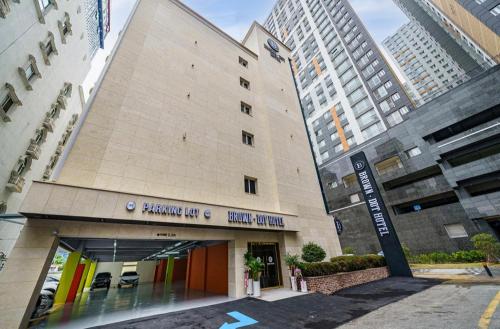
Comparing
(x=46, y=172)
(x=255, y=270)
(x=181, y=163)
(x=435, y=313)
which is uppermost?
(x=46, y=172)

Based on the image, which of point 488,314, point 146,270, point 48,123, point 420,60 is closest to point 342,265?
point 488,314

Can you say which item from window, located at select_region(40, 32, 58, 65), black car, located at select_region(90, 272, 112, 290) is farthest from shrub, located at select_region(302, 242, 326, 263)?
window, located at select_region(40, 32, 58, 65)

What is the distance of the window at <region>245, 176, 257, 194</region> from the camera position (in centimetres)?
1532

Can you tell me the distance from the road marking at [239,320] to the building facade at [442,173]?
30.1 m

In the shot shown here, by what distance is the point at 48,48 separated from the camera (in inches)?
787

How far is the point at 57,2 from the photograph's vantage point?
1989cm

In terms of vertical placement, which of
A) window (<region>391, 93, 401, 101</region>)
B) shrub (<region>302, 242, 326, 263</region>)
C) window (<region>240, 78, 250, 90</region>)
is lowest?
shrub (<region>302, 242, 326, 263</region>)

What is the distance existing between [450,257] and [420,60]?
10176 cm

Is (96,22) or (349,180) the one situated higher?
(96,22)

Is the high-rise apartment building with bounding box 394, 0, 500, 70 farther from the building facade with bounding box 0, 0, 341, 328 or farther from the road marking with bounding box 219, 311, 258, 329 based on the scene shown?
the road marking with bounding box 219, 311, 258, 329

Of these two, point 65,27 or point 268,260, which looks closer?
point 268,260

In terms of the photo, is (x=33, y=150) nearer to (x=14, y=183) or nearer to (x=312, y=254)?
(x=14, y=183)

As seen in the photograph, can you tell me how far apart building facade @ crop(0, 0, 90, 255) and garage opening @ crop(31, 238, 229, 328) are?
496cm

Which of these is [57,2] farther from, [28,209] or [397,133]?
[397,133]
